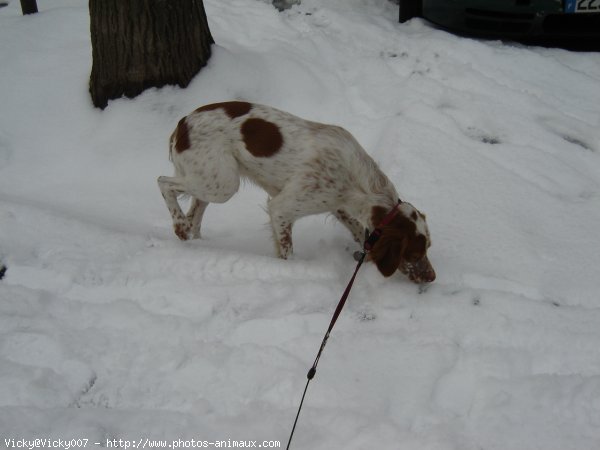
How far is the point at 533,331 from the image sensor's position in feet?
8.50

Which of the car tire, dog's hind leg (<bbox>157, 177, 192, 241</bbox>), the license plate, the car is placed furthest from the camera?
the car tire

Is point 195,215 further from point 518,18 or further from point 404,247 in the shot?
point 518,18

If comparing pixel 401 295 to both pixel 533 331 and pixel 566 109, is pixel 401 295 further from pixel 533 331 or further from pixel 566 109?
pixel 566 109

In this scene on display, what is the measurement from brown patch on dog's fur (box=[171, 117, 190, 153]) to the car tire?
3524mm

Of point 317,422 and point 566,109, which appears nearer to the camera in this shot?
point 317,422

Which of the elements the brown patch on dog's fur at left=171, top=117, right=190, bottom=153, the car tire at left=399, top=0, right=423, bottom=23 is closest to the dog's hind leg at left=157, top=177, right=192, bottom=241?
the brown patch on dog's fur at left=171, top=117, right=190, bottom=153

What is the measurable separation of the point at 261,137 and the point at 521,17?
11.0 ft

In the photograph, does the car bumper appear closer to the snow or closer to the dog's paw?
the snow

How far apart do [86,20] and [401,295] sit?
421 cm

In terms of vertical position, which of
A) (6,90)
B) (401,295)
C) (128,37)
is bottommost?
(401,295)

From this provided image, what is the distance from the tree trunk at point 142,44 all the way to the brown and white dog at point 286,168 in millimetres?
1348

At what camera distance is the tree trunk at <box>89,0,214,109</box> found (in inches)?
160

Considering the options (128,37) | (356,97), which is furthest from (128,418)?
(356,97)

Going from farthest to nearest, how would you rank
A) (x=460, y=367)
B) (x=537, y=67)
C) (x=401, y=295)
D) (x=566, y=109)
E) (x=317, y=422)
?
(x=537, y=67)
(x=566, y=109)
(x=401, y=295)
(x=460, y=367)
(x=317, y=422)
